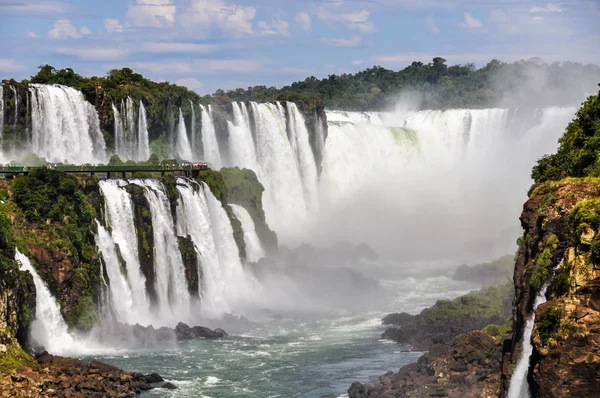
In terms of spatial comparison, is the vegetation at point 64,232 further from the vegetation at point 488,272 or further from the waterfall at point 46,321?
the vegetation at point 488,272

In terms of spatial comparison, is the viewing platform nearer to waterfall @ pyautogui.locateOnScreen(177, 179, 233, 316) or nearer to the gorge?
the gorge

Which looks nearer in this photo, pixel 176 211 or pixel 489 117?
pixel 176 211

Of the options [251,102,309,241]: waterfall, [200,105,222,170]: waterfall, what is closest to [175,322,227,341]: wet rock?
[200,105,222,170]: waterfall

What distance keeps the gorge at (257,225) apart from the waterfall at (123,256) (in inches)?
4.0

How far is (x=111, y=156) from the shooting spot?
75.9 m

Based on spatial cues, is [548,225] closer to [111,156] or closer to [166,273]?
[166,273]

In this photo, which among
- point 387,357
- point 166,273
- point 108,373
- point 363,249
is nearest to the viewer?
point 108,373

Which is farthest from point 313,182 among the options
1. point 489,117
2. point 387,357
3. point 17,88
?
point 387,357

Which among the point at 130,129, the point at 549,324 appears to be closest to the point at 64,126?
the point at 130,129

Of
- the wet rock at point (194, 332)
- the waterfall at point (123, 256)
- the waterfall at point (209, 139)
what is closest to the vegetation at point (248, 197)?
the waterfall at point (209, 139)

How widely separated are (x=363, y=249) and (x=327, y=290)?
52.6 feet

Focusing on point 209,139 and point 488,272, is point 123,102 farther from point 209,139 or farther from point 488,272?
point 488,272

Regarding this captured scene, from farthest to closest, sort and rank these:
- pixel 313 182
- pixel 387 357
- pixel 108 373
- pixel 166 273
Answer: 1. pixel 313 182
2. pixel 166 273
3. pixel 387 357
4. pixel 108 373

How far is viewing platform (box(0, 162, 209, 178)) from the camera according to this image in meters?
58.2
